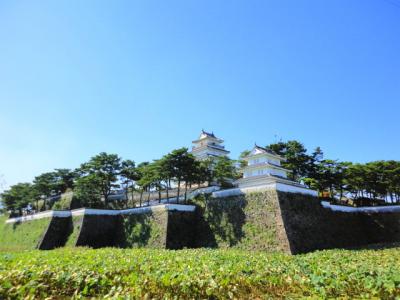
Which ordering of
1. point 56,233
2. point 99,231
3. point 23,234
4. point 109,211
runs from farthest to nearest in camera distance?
point 23,234 < point 109,211 < point 56,233 < point 99,231

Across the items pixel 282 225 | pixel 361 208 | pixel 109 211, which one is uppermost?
pixel 361 208

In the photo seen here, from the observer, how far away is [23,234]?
1074 inches

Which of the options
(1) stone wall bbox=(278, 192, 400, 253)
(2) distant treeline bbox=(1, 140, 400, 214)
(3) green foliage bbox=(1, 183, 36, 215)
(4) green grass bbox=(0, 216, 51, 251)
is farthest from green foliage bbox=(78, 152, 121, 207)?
(1) stone wall bbox=(278, 192, 400, 253)

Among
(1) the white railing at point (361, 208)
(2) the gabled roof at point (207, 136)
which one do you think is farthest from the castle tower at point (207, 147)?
(1) the white railing at point (361, 208)

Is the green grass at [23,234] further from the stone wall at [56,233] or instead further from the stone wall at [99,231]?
the stone wall at [99,231]

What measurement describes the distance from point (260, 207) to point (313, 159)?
14.1 m

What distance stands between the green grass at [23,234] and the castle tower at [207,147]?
1731 centimetres

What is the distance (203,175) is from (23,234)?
17.7m

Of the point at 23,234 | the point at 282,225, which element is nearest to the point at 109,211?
the point at 23,234

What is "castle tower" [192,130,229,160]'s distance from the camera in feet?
115

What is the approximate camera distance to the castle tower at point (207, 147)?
34.9 m

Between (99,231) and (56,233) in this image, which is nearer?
(99,231)

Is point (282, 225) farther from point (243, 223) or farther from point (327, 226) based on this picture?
point (327, 226)

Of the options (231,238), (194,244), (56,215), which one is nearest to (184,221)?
(194,244)
